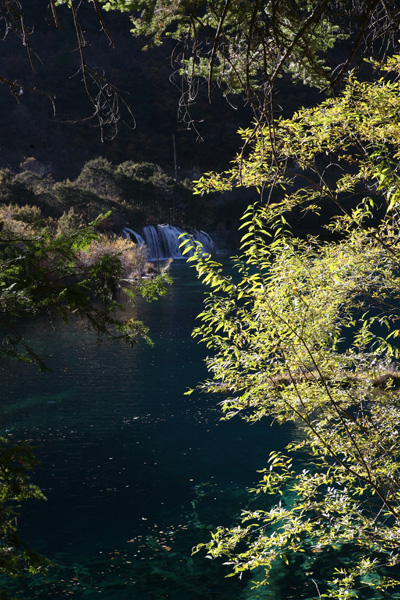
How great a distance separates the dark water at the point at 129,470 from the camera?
672cm

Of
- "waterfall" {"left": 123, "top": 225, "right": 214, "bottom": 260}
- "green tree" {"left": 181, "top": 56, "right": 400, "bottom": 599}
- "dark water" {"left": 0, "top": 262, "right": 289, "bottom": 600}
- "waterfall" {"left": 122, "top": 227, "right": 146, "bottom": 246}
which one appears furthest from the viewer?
"waterfall" {"left": 123, "top": 225, "right": 214, "bottom": 260}

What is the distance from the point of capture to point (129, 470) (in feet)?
31.3

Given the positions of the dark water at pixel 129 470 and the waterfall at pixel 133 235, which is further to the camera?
the waterfall at pixel 133 235

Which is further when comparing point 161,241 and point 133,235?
point 161,241

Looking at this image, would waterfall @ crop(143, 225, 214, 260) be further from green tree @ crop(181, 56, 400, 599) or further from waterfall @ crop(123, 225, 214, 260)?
green tree @ crop(181, 56, 400, 599)

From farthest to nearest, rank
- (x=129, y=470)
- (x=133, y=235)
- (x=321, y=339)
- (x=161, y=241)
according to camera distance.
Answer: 1. (x=161, y=241)
2. (x=133, y=235)
3. (x=129, y=470)
4. (x=321, y=339)

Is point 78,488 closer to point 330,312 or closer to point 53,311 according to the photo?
point 53,311

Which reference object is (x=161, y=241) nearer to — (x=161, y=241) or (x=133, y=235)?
(x=161, y=241)

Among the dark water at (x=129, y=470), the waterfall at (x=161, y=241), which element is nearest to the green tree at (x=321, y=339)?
the dark water at (x=129, y=470)

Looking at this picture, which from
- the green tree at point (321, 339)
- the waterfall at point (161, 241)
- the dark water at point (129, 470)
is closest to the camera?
the green tree at point (321, 339)

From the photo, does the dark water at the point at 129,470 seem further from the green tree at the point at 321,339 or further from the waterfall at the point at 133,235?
the waterfall at the point at 133,235

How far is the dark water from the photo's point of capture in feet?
22.0

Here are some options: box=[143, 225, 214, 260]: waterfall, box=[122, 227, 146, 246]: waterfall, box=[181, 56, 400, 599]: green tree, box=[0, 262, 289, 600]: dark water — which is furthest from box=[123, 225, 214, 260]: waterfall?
box=[181, 56, 400, 599]: green tree

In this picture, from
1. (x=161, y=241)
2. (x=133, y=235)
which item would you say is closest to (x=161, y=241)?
(x=161, y=241)
